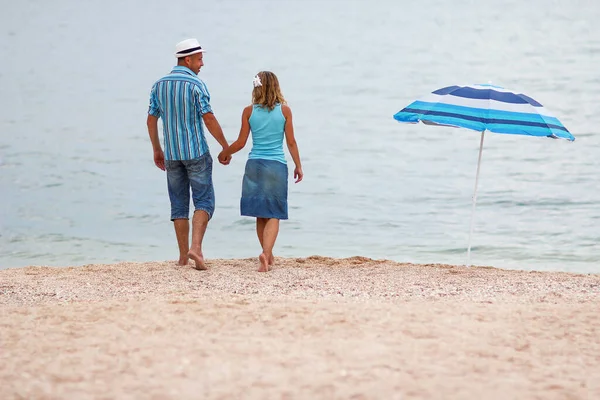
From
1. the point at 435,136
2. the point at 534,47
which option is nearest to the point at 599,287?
the point at 435,136

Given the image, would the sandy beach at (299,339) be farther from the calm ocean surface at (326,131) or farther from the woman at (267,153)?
the calm ocean surface at (326,131)

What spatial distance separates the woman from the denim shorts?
0.18 metres

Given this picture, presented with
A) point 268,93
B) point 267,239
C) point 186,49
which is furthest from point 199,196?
point 186,49

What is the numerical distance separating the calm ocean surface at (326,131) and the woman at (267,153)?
5.59 metres

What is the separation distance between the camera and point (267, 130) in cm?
826

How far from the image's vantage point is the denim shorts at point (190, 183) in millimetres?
8328

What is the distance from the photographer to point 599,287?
25.3ft

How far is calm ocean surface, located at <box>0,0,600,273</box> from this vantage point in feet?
50.3

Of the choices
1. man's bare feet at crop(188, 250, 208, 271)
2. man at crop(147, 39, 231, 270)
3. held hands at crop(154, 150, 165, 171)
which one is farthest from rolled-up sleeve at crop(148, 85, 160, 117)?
man's bare feet at crop(188, 250, 208, 271)

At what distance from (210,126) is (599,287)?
11.0 feet

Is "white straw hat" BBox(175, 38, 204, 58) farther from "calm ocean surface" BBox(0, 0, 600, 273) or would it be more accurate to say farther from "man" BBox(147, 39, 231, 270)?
"calm ocean surface" BBox(0, 0, 600, 273)

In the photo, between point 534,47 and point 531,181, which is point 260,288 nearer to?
point 531,181

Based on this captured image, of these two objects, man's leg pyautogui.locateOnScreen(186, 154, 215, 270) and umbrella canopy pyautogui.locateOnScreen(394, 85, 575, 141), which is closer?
man's leg pyautogui.locateOnScreen(186, 154, 215, 270)

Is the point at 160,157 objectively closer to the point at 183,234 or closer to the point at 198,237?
the point at 183,234
